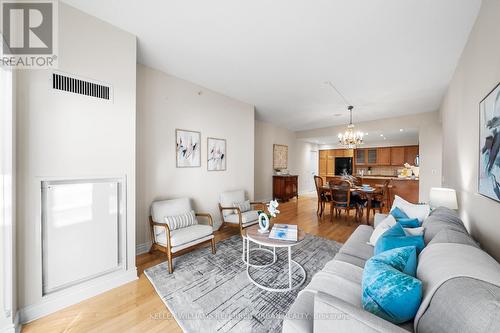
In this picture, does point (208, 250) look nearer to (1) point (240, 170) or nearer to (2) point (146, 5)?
(1) point (240, 170)

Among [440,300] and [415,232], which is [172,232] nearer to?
[440,300]

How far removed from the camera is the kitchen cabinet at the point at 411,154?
754 centimetres

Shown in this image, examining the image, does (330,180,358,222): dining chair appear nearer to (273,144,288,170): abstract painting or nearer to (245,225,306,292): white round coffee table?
(245,225,306,292): white round coffee table

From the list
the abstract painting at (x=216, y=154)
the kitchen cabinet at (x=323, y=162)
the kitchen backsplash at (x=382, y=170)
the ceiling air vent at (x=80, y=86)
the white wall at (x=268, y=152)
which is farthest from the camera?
the kitchen cabinet at (x=323, y=162)

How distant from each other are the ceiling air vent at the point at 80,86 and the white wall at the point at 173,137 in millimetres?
790

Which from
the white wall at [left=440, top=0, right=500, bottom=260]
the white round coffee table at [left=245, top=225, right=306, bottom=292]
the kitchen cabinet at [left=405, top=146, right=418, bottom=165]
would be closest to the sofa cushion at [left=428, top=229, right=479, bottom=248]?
the white wall at [left=440, top=0, right=500, bottom=260]

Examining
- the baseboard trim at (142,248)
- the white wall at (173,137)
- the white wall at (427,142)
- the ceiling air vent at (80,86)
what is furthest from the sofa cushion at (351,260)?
the white wall at (427,142)

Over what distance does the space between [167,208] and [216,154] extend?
142 centimetres

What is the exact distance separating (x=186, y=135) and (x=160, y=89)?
798mm

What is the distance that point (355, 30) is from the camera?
6.70 ft

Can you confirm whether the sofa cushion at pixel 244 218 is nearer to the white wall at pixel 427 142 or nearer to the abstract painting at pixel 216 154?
the abstract painting at pixel 216 154

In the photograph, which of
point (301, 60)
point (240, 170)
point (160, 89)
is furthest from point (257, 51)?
point (240, 170)

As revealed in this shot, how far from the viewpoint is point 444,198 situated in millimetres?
2295

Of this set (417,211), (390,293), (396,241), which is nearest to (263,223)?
(396,241)
